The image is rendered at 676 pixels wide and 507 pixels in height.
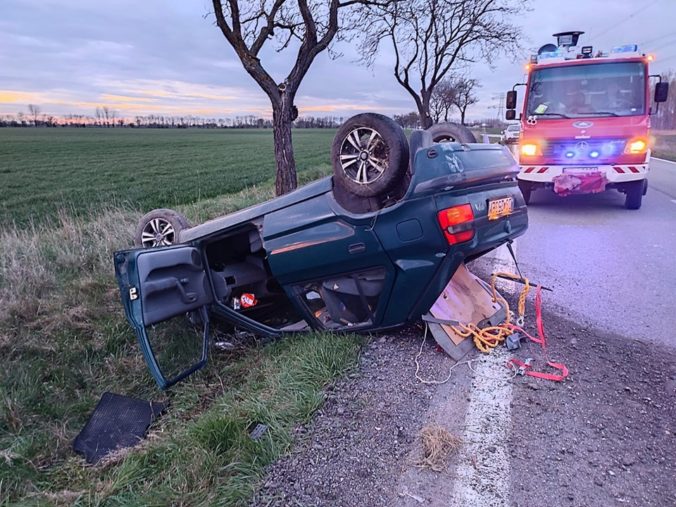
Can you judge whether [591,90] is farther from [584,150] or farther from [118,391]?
[118,391]

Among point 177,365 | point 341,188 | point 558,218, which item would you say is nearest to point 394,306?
point 341,188

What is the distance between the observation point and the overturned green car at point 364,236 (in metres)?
2.96

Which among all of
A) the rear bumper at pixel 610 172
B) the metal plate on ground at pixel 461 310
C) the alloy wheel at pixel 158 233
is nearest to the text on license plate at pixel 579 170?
the rear bumper at pixel 610 172

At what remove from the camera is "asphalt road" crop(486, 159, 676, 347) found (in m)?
4.08

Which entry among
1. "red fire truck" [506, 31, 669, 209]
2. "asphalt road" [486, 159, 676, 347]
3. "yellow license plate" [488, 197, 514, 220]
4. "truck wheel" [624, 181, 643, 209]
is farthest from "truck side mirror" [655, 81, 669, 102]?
"yellow license plate" [488, 197, 514, 220]

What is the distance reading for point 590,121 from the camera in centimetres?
878

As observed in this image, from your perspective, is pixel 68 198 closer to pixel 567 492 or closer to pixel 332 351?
pixel 332 351

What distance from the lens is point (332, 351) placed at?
3094mm

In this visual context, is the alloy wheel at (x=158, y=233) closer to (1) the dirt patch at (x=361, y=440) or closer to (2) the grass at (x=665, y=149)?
(1) the dirt patch at (x=361, y=440)

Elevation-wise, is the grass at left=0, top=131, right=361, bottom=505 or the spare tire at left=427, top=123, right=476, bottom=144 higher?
the spare tire at left=427, top=123, right=476, bottom=144

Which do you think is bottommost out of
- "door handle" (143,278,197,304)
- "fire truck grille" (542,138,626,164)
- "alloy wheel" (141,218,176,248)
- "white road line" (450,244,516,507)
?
"white road line" (450,244,516,507)

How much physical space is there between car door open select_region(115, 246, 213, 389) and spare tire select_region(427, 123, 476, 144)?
82.8 inches

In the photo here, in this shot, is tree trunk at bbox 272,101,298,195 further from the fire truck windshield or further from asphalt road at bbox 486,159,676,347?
the fire truck windshield

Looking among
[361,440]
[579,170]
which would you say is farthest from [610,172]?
[361,440]
